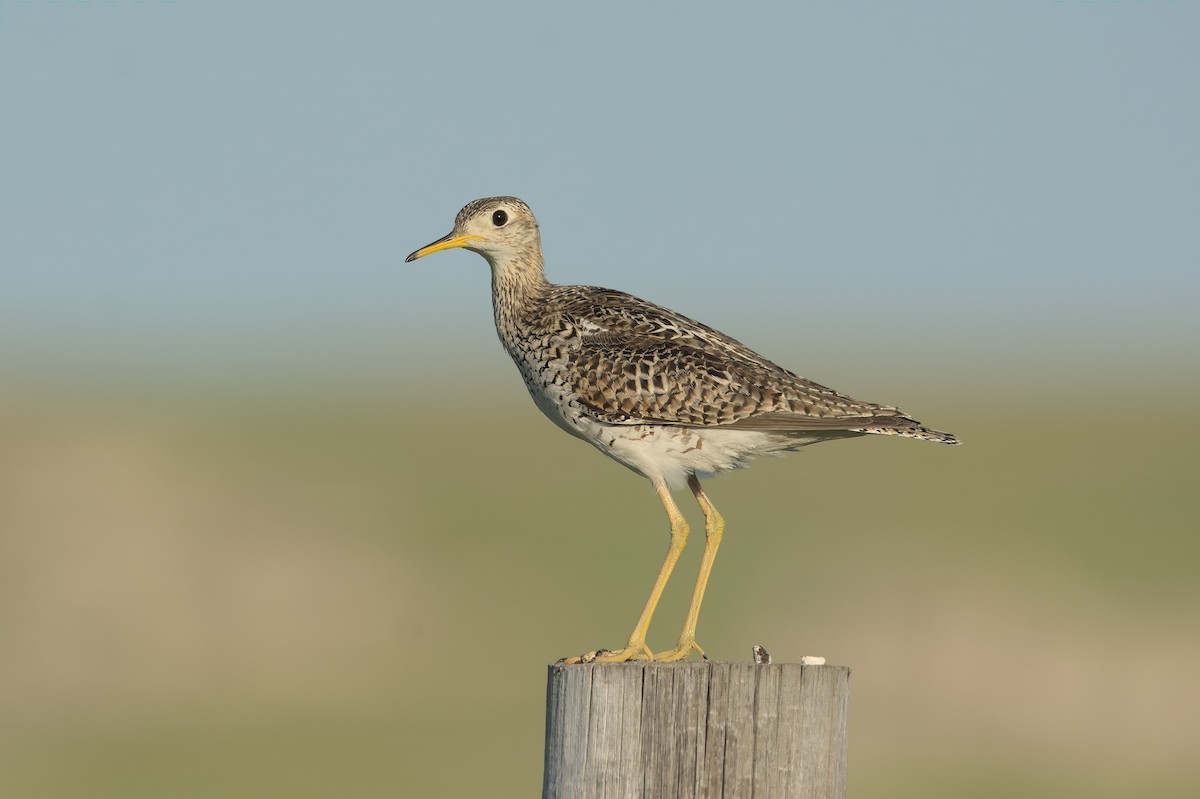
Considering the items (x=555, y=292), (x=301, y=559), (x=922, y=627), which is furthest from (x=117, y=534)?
(x=555, y=292)

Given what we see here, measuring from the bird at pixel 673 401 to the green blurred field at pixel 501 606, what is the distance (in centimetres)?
1725

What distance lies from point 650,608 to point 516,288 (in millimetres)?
3361

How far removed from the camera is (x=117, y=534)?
46719mm

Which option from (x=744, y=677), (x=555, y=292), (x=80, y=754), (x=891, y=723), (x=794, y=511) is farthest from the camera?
(x=794, y=511)

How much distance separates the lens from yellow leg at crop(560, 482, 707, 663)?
443 inches

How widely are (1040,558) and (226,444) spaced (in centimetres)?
2955

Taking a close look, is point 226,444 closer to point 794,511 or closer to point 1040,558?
point 794,511

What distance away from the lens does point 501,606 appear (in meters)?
43.3

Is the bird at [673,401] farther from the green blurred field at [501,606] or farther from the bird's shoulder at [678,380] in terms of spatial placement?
the green blurred field at [501,606]

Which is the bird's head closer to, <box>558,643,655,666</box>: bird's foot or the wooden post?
<box>558,643,655,666</box>: bird's foot

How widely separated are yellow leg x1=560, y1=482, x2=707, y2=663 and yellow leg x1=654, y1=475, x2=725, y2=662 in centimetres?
7

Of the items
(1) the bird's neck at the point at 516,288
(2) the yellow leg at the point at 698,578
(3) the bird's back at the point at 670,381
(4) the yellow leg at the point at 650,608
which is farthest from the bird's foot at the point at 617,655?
(1) the bird's neck at the point at 516,288

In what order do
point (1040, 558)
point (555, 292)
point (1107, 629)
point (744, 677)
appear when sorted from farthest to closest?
point (1040, 558) → point (1107, 629) → point (555, 292) → point (744, 677)

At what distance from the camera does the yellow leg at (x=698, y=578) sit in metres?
11.8
